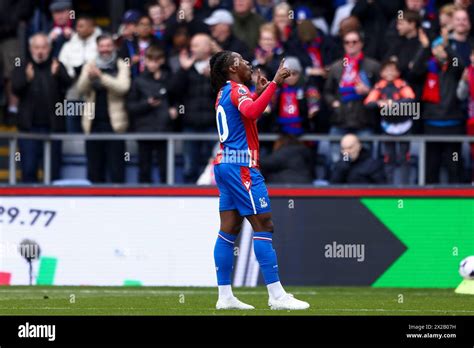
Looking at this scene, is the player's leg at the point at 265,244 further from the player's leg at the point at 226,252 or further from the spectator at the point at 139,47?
the spectator at the point at 139,47

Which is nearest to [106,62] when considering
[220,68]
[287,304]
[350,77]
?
[350,77]

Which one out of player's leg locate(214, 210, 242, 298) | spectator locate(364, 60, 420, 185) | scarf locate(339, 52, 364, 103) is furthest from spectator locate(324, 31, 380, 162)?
player's leg locate(214, 210, 242, 298)

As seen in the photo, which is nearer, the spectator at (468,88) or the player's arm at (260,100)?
the player's arm at (260,100)

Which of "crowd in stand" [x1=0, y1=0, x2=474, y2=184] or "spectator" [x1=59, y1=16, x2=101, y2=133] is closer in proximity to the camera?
"crowd in stand" [x1=0, y1=0, x2=474, y2=184]

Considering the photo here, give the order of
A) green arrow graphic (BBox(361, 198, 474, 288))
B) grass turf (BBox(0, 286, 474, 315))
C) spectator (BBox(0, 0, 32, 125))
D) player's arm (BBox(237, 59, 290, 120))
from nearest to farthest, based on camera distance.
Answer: player's arm (BBox(237, 59, 290, 120)) < grass turf (BBox(0, 286, 474, 315)) < green arrow graphic (BBox(361, 198, 474, 288)) < spectator (BBox(0, 0, 32, 125))

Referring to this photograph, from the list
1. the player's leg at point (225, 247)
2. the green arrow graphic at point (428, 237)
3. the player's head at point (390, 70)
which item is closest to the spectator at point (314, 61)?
the player's head at point (390, 70)

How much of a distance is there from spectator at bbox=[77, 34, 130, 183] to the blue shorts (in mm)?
6841

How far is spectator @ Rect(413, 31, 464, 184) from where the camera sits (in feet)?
61.4

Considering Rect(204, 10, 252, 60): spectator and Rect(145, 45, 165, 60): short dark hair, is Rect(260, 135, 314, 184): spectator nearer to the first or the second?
Rect(204, 10, 252, 60): spectator

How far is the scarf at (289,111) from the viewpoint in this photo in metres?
18.8

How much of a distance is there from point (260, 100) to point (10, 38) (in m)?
10.1

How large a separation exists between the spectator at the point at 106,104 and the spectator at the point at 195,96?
2.72ft

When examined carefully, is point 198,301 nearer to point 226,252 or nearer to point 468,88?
point 226,252

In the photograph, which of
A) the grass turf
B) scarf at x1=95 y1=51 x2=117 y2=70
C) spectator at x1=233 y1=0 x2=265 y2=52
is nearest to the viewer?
the grass turf
